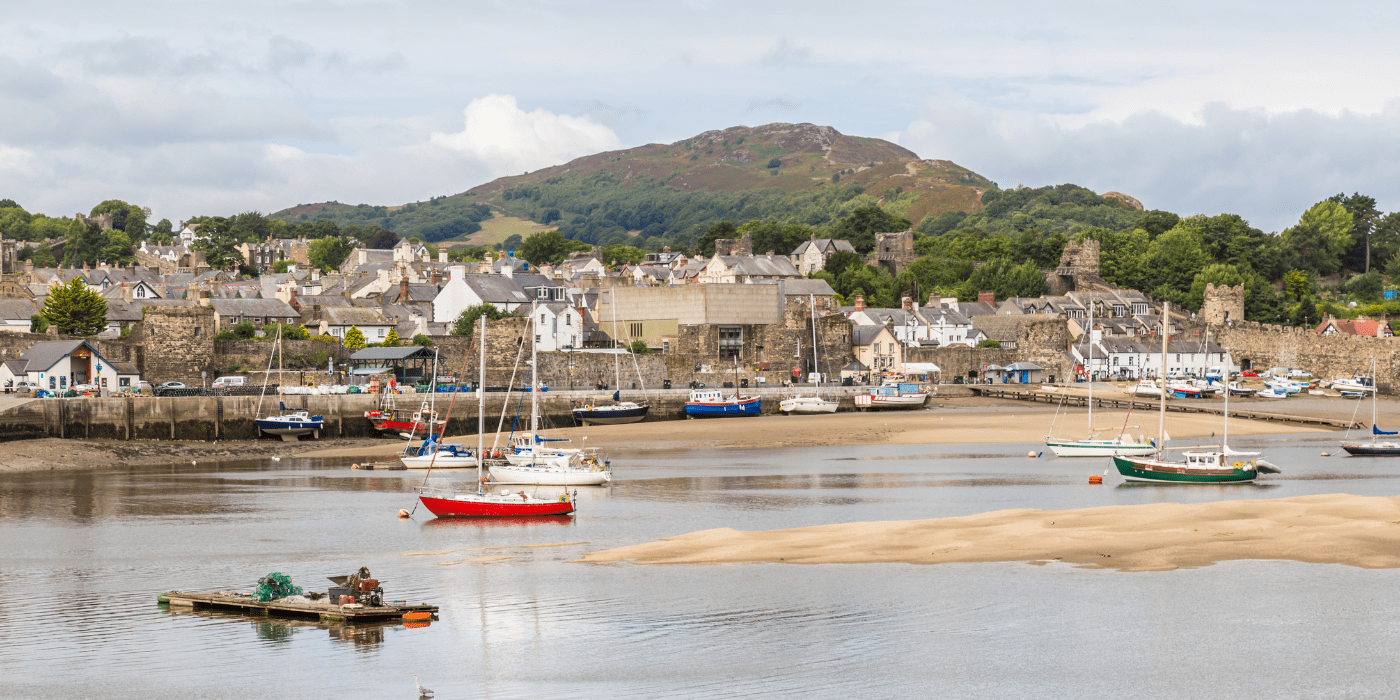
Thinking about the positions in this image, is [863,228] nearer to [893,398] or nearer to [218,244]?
[893,398]

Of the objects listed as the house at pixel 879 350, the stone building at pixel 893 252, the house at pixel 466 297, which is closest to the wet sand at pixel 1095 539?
the house at pixel 879 350

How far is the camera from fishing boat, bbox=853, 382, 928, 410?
60.7 metres

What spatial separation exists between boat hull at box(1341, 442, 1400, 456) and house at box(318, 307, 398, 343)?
49193mm

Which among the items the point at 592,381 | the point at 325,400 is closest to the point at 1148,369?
the point at 592,381

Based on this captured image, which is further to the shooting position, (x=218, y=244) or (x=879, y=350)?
(x=218, y=244)

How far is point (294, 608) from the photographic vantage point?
57.7ft

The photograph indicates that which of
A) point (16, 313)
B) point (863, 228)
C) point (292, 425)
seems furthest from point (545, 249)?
point (292, 425)

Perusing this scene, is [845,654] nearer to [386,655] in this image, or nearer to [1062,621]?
[1062,621]

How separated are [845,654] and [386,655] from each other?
5.52m

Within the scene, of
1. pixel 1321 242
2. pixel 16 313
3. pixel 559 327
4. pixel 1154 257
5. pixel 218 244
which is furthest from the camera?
pixel 218 244

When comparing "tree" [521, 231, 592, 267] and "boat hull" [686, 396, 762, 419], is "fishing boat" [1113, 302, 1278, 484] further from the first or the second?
"tree" [521, 231, 592, 267]

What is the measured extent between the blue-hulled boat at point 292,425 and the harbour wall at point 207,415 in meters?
0.44

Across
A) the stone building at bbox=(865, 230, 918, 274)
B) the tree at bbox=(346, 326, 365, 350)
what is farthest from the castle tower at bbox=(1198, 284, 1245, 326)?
the tree at bbox=(346, 326, 365, 350)

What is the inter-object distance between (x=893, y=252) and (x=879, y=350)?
45.4 m
